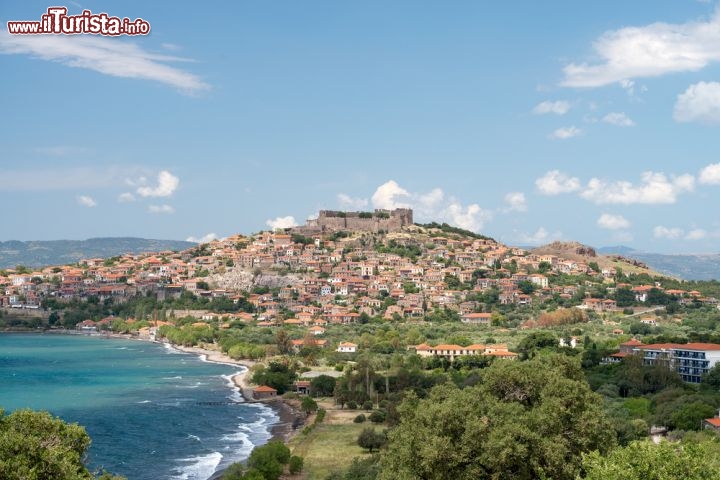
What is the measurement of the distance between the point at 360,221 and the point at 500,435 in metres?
102

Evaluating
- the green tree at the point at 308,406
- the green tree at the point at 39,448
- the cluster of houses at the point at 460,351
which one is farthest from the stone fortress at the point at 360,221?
the green tree at the point at 39,448

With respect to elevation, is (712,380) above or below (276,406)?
above

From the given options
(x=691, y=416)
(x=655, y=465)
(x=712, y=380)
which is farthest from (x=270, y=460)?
(x=712, y=380)

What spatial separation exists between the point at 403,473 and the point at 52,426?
6.29 m

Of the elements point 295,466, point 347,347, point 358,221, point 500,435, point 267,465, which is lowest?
point 295,466

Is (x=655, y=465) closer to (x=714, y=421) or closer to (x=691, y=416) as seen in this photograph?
(x=714, y=421)

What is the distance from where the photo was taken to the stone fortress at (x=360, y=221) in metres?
115

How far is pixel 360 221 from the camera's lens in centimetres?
11681

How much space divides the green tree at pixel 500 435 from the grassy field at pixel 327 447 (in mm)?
10199

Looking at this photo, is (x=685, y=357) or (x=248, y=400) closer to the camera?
(x=685, y=357)

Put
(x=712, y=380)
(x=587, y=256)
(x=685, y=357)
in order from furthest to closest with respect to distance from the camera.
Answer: (x=587, y=256)
(x=685, y=357)
(x=712, y=380)

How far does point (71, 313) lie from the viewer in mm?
96500

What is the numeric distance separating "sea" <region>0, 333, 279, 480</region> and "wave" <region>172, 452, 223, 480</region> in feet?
0.12

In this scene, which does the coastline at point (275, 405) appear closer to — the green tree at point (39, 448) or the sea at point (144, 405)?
the sea at point (144, 405)
